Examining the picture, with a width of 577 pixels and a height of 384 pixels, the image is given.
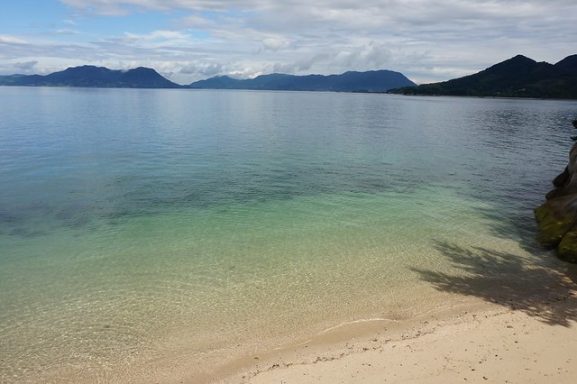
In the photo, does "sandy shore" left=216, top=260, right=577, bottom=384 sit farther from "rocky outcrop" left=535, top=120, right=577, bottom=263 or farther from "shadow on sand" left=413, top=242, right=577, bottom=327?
"rocky outcrop" left=535, top=120, right=577, bottom=263

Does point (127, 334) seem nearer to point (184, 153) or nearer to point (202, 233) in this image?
point (202, 233)

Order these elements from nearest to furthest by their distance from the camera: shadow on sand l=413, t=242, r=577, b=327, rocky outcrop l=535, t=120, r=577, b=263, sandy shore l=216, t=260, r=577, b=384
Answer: sandy shore l=216, t=260, r=577, b=384, shadow on sand l=413, t=242, r=577, b=327, rocky outcrop l=535, t=120, r=577, b=263

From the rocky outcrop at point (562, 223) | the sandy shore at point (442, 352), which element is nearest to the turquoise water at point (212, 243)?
the sandy shore at point (442, 352)

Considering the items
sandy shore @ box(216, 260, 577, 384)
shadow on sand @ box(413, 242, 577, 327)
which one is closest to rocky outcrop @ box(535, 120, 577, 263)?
shadow on sand @ box(413, 242, 577, 327)

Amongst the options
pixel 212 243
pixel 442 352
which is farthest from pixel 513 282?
pixel 212 243

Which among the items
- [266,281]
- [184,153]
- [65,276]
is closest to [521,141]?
[184,153]

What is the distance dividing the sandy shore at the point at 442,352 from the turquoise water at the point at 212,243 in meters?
0.99

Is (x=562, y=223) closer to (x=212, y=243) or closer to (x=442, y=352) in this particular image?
(x=442, y=352)

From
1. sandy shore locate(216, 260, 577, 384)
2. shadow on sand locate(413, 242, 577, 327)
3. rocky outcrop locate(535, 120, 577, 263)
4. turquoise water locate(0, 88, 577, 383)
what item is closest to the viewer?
sandy shore locate(216, 260, 577, 384)

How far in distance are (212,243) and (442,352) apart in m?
12.8

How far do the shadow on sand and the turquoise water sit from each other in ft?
3.32

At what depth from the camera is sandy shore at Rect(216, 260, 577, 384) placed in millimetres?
11820

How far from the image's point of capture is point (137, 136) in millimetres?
63625

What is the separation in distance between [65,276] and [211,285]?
6358 mm
